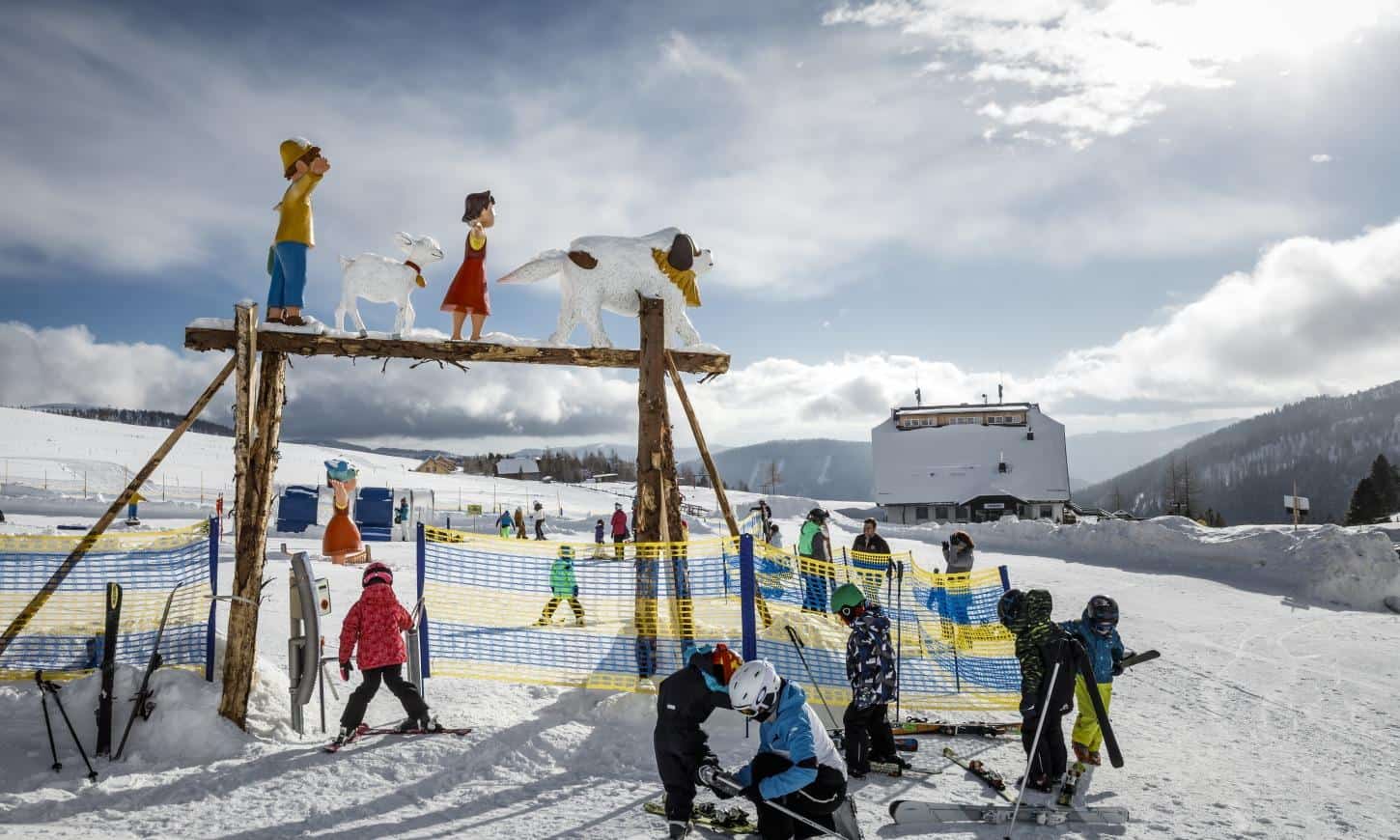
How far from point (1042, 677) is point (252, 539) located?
6.89 m

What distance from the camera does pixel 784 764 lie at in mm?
4297

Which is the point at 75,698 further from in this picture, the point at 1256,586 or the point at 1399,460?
the point at 1399,460

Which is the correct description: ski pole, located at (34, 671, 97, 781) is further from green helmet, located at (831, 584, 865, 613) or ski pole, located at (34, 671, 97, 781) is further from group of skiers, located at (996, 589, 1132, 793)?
group of skiers, located at (996, 589, 1132, 793)

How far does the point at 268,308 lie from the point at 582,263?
3104 mm

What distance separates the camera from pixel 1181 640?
11.9m

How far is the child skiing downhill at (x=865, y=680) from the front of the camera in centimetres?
605

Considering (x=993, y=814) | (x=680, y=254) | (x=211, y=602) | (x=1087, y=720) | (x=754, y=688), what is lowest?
(x=993, y=814)

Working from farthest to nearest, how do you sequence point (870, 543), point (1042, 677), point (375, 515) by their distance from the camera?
1. point (375, 515)
2. point (870, 543)
3. point (1042, 677)

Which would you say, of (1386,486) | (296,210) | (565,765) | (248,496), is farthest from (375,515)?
(1386,486)

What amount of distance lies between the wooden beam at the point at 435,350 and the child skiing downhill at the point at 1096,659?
4621 millimetres

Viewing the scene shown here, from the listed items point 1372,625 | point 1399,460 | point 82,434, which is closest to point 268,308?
point 1372,625

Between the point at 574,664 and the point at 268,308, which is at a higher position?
the point at 268,308

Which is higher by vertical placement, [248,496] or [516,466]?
[516,466]

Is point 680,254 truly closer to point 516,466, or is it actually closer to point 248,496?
point 248,496
